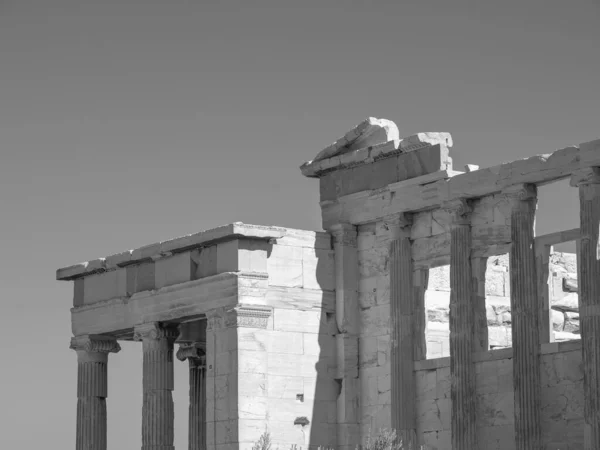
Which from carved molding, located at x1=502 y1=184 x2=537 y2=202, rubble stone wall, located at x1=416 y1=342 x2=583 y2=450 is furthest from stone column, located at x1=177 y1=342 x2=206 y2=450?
carved molding, located at x1=502 y1=184 x2=537 y2=202

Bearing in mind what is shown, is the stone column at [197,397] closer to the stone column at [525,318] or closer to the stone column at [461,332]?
the stone column at [461,332]

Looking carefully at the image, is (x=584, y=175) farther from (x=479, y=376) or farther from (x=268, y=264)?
(x=268, y=264)

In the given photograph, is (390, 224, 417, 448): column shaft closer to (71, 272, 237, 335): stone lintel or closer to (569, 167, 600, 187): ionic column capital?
(71, 272, 237, 335): stone lintel

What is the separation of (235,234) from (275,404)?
10.2ft

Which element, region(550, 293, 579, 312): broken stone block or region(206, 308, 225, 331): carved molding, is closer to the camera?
region(206, 308, 225, 331): carved molding

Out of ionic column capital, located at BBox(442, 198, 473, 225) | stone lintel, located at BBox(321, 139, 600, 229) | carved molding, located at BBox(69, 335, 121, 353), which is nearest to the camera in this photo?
stone lintel, located at BBox(321, 139, 600, 229)

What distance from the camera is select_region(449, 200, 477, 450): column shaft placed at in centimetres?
2584

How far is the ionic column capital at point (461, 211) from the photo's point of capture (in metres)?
26.5

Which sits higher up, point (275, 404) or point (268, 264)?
point (268, 264)

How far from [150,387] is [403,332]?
529 centimetres

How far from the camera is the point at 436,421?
26.8 metres

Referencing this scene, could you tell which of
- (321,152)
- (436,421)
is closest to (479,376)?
(436,421)

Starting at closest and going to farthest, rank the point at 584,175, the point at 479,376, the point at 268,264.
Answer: the point at 584,175
the point at 479,376
the point at 268,264

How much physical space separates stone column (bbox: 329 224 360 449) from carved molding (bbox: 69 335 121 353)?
5372 mm
